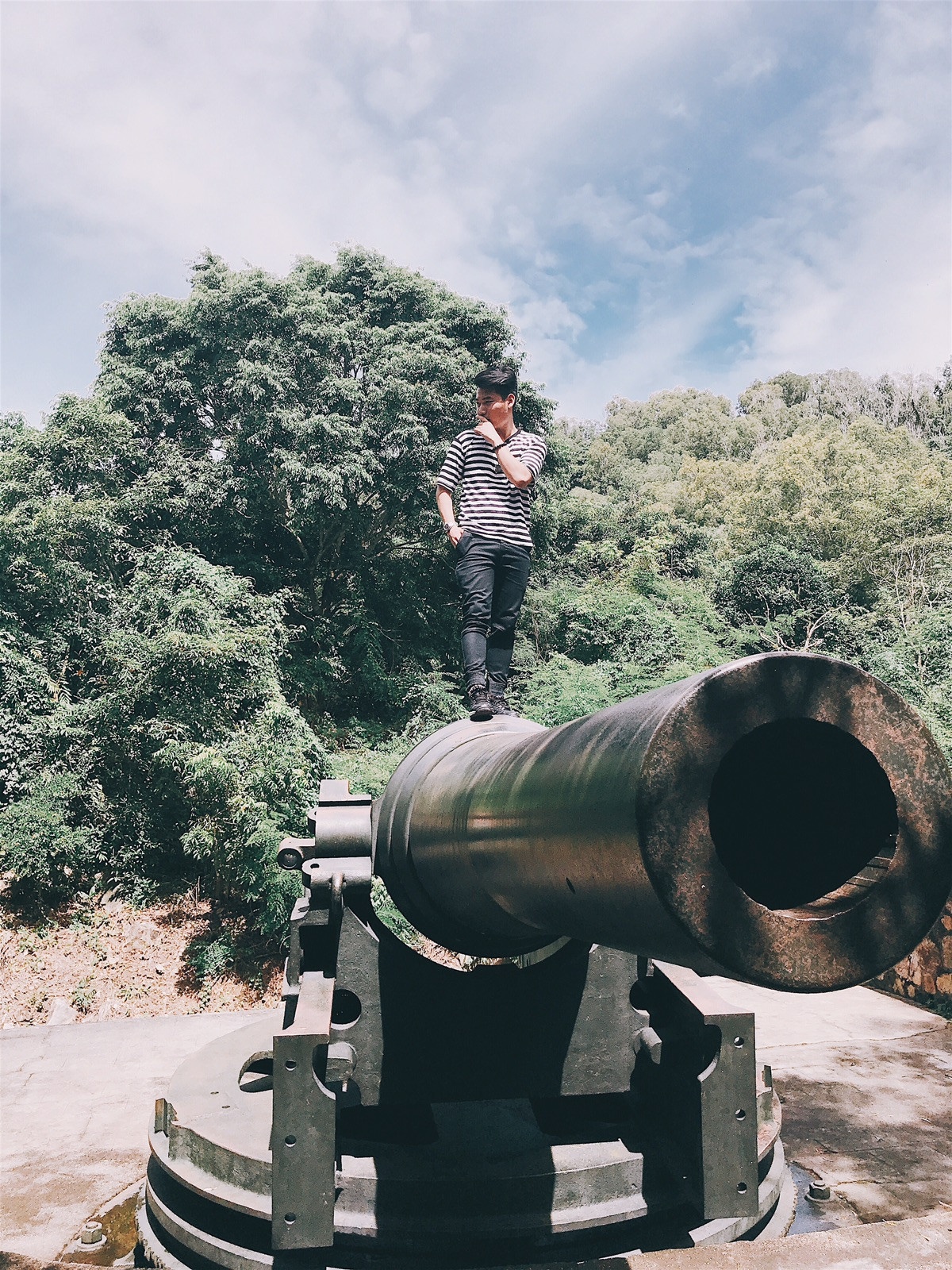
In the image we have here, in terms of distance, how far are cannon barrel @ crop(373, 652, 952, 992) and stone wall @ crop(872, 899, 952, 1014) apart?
24.8ft

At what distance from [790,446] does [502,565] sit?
799 inches

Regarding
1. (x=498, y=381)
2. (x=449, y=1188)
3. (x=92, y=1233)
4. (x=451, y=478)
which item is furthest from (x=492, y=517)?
(x=92, y=1233)

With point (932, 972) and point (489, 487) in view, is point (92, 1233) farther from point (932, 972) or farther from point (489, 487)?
point (932, 972)

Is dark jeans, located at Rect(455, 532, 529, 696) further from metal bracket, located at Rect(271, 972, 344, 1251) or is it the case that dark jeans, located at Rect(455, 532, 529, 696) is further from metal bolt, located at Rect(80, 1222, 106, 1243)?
metal bolt, located at Rect(80, 1222, 106, 1243)

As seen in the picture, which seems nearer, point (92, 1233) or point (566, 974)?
point (566, 974)

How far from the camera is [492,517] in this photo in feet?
12.9

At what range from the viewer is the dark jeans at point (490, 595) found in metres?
3.87

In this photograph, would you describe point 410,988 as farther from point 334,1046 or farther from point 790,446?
point 790,446

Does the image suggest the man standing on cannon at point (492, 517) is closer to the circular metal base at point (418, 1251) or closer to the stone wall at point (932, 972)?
the circular metal base at point (418, 1251)

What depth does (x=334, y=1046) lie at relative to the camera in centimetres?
274

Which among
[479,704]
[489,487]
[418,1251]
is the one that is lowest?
[418,1251]

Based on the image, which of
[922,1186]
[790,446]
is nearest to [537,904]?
[922,1186]

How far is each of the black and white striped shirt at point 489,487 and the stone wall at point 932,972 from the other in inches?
231

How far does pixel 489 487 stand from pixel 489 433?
8.7 inches
